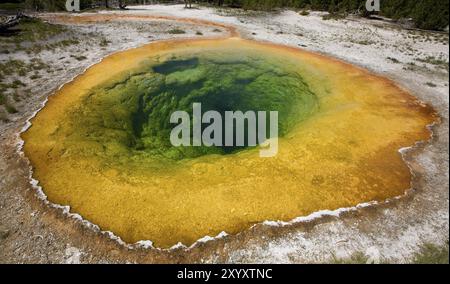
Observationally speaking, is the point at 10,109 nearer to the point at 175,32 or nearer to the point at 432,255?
the point at 175,32

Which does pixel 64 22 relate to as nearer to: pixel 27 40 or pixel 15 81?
pixel 27 40

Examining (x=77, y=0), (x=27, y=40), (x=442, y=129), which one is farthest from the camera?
(x=77, y=0)

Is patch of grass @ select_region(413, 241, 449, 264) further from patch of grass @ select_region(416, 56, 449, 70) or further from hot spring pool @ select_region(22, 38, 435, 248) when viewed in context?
patch of grass @ select_region(416, 56, 449, 70)

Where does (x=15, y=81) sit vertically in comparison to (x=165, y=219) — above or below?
above

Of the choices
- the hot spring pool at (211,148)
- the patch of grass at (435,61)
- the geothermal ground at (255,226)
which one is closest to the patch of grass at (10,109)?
the geothermal ground at (255,226)

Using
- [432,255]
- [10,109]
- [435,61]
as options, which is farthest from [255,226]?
[435,61]

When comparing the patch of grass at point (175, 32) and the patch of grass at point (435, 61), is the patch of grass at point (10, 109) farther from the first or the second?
the patch of grass at point (435, 61)

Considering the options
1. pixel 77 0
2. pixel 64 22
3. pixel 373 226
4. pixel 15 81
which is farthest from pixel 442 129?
pixel 77 0
